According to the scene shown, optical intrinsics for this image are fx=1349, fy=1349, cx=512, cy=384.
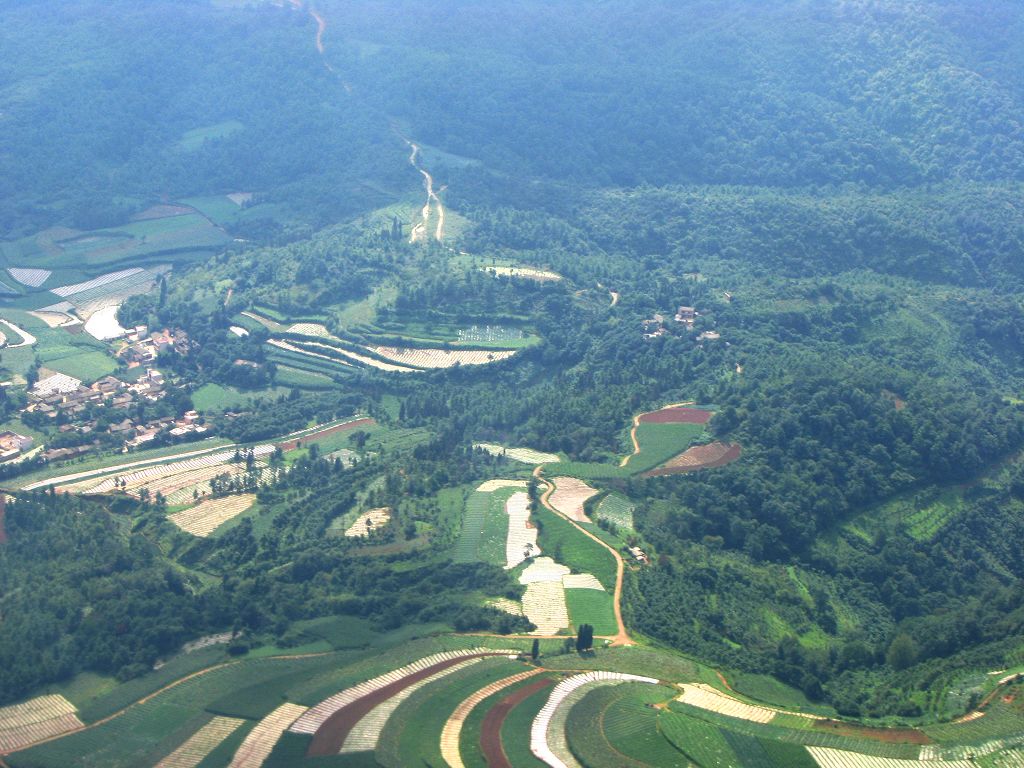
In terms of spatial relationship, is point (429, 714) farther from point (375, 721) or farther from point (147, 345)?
point (147, 345)

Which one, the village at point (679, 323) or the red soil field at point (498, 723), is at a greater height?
the village at point (679, 323)

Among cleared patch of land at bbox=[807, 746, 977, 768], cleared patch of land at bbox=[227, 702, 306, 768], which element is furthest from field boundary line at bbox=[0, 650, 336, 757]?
cleared patch of land at bbox=[807, 746, 977, 768]

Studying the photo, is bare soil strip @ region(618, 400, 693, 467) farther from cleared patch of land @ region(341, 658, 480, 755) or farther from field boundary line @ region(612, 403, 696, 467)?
cleared patch of land @ region(341, 658, 480, 755)

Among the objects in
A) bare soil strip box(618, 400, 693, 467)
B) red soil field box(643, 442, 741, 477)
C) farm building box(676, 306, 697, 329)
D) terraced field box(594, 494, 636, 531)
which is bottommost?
terraced field box(594, 494, 636, 531)

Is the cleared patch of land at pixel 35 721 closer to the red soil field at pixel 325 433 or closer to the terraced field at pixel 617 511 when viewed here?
the terraced field at pixel 617 511

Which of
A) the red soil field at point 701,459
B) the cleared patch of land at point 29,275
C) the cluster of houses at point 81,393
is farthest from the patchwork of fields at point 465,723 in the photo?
the cleared patch of land at point 29,275

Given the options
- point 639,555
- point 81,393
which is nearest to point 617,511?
point 639,555
